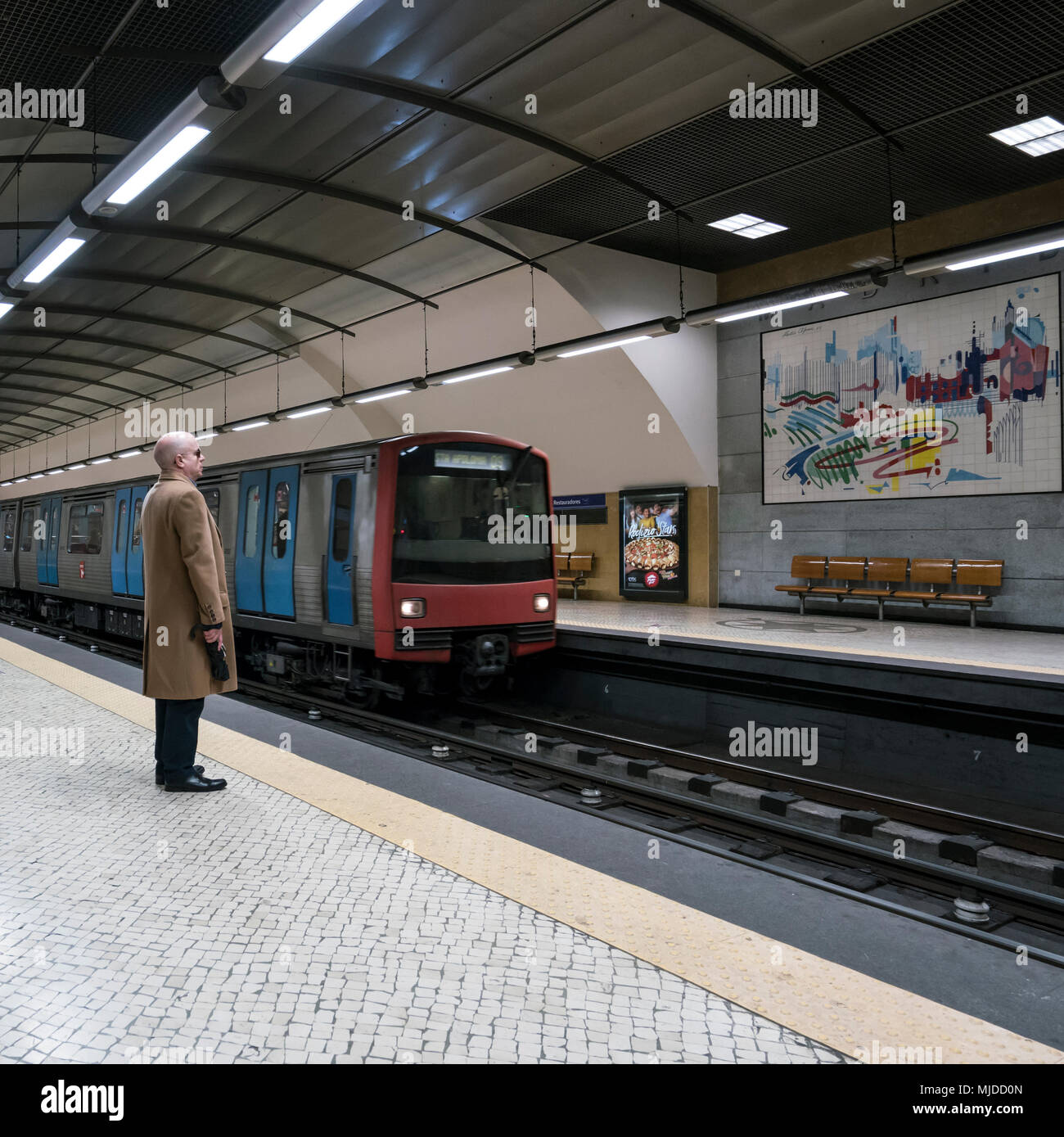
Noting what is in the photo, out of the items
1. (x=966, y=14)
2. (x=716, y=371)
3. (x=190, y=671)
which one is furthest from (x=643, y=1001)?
(x=716, y=371)

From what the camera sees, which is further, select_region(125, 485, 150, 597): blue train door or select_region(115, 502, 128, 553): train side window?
select_region(115, 502, 128, 553): train side window

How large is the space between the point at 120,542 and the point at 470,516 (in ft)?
26.1

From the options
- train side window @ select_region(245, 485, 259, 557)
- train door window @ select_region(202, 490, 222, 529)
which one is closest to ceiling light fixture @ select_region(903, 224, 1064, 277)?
train side window @ select_region(245, 485, 259, 557)

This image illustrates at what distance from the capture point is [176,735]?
4191mm

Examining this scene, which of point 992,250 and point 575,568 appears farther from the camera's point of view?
Answer: point 575,568

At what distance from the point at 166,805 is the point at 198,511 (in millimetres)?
1363

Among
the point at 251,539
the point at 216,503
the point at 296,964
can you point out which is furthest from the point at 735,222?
the point at 296,964

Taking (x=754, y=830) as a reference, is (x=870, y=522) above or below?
above

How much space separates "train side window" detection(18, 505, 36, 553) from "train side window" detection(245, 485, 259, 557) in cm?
1093

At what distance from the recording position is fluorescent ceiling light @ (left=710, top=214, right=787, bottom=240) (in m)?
11.7

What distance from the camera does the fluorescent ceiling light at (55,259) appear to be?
8.11 metres

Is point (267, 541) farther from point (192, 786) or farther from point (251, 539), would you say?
point (192, 786)

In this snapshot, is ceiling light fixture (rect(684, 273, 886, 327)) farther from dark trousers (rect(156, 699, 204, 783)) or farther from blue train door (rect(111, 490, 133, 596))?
blue train door (rect(111, 490, 133, 596))
